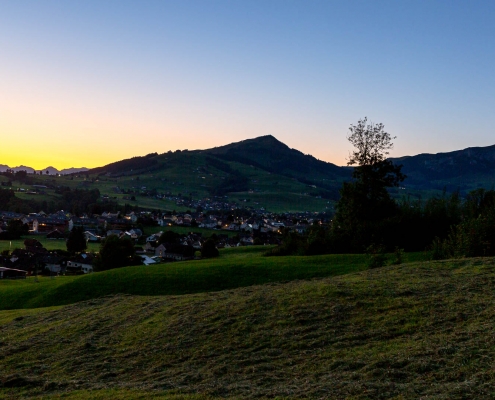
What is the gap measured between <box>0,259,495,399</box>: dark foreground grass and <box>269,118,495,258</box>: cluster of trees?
21.7 meters

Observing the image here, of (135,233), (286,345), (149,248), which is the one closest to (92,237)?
(135,233)

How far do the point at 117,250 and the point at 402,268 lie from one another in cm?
3945

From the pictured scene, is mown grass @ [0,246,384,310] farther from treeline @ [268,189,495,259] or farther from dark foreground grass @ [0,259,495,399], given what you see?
treeline @ [268,189,495,259]

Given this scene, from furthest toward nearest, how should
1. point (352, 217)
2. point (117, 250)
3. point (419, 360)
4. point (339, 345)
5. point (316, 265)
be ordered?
point (117, 250), point (352, 217), point (316, 265), point (339, 345), point (419, 360)

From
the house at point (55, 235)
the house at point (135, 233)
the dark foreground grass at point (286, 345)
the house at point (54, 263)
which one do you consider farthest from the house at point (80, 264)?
the dark foreground grass at point (286, 345)

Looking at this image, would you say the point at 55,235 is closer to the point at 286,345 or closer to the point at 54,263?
the point at 54,263

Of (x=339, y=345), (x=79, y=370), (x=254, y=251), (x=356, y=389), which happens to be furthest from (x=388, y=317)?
(x=254, y=251)

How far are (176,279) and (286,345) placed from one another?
18.1 metres

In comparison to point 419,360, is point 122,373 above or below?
below

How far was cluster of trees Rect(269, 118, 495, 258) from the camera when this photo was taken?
4131cm

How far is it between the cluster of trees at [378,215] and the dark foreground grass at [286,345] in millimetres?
21669

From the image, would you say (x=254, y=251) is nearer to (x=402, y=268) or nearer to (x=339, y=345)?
(x=402, y=268)

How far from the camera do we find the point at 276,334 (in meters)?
13.4

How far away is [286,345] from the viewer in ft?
40.8
